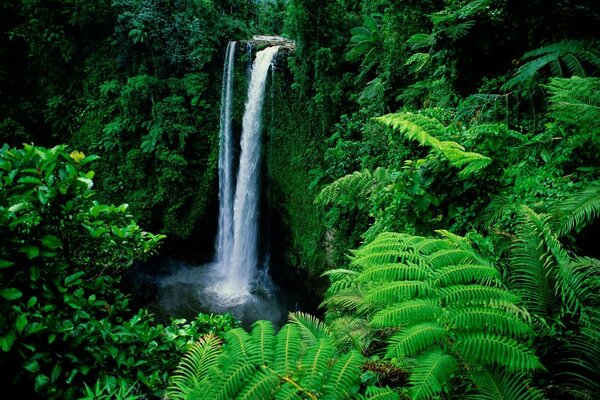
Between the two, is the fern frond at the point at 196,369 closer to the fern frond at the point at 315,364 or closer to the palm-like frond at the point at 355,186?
the fern frond at the point at 315,364

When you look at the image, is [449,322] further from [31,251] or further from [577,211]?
[31,251]

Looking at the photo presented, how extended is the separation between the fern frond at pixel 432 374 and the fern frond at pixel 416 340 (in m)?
0.06

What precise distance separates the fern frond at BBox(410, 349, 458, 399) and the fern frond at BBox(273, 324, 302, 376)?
550mm

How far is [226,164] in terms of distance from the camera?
11.9m

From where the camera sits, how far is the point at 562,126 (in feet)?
10.7

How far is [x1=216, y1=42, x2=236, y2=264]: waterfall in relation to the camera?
11.4 m

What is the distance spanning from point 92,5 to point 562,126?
13690mm

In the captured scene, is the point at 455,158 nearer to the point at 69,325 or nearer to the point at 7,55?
the point at 69,325

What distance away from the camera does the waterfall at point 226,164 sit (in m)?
11.4

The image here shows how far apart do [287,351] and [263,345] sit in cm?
13

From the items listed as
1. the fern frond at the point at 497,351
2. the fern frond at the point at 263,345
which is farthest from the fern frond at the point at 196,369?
the fern frond at the point at 497,351

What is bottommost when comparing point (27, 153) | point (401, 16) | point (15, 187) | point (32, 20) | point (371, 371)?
point (371, 371)

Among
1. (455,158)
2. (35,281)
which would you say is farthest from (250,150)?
(35,281)

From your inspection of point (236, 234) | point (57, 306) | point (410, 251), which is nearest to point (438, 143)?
point (410, 251)
